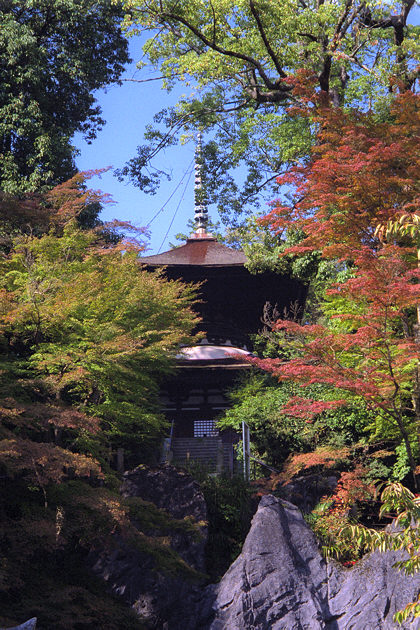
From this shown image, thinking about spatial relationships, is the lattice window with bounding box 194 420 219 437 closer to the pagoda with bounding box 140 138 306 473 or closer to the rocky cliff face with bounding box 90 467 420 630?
the pagoda with bounding box 140 138 306 473

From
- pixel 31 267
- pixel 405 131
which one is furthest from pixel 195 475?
pixel 405 131

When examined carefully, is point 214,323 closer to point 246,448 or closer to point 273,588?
point 246,448

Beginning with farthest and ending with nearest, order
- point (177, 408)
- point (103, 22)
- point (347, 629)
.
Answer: point (103, 22) < point (177, 408) < point (347, 629)

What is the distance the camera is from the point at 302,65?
16422mm

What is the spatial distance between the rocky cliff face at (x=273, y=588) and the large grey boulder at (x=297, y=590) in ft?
0.05

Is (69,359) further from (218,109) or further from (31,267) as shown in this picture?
(218,109)

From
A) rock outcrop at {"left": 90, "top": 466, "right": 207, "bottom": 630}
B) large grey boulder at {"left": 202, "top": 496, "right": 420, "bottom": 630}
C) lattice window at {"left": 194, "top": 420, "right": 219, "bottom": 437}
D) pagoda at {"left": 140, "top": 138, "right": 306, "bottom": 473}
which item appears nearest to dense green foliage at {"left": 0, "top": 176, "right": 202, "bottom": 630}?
rock outcrop at {"left": 90, "top": 466, "right": 207, "bottom": 630}

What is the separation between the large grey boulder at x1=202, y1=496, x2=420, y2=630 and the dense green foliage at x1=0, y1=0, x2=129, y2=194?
40.6ft

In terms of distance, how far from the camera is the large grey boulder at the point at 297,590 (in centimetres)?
1096

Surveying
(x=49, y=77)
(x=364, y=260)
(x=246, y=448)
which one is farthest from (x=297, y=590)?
(x=49, y=77)

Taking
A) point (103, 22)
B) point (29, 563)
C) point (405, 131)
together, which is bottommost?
point (29, 563)

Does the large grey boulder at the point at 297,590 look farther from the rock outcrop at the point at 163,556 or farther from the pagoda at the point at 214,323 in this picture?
the pagoda at the point at 214,323

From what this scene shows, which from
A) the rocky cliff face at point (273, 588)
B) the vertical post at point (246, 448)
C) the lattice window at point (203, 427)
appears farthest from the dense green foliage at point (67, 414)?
the lattice window at point (203, 427)

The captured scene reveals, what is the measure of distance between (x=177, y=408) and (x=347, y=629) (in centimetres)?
1038
